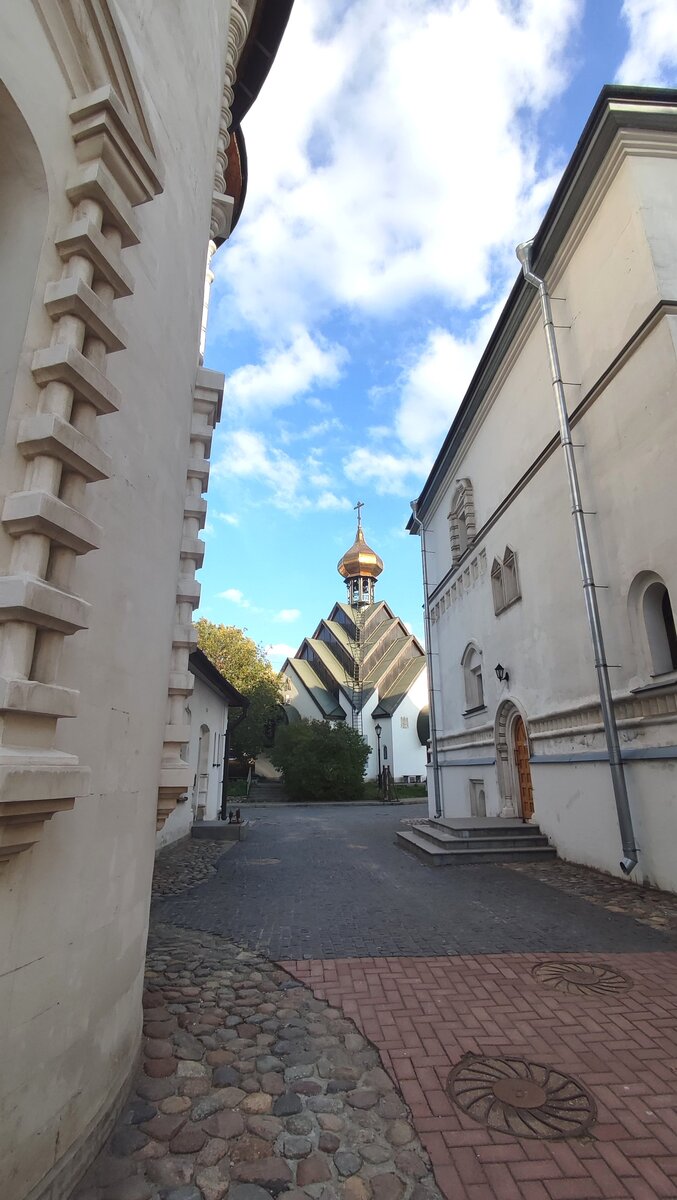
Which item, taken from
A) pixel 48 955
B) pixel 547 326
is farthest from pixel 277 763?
pixel 48 955

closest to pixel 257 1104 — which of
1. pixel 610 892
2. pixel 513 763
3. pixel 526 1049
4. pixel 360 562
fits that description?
pixel 526 1049

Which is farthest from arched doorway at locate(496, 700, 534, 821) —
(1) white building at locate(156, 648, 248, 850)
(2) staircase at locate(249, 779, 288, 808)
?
(2) staircase at locate(249, 779, 288, 808)

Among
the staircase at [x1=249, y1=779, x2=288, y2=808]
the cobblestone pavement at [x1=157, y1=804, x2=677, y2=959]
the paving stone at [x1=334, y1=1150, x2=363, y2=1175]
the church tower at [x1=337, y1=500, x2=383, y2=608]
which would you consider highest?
the church tower at [x1=337, y1=500, x2=383, y2=608]

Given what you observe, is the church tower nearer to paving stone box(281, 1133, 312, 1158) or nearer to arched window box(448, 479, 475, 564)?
arched window box(448, 479, 475, 564)

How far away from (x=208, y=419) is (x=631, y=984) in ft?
17.4

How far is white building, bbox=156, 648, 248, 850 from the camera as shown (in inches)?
500

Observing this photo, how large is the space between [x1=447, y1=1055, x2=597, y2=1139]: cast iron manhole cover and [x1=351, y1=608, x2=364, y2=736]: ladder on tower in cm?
3722

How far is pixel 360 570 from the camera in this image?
47.3 metres

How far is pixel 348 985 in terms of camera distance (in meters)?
4.36

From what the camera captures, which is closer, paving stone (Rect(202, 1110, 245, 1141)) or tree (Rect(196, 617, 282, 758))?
paving stone (Rect(202, 1110, 245, 1141))

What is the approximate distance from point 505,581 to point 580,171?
23.7 feet

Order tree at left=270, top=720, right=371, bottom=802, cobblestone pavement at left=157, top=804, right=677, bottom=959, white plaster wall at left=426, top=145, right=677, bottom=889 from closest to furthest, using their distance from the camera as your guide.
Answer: cobblestone pavement at left=157, top=804, right=677, bottom=959
white plaster wall at left=426, top=145, right=677, bottom=889
tree at left=270, top=720, right=371, bottom=802

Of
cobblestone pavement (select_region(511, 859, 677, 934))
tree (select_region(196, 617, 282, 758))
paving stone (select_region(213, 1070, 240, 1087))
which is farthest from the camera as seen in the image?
tree (select_region(196, 617, 282, 758))

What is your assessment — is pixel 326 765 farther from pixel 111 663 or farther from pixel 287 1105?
pixel 111 663
